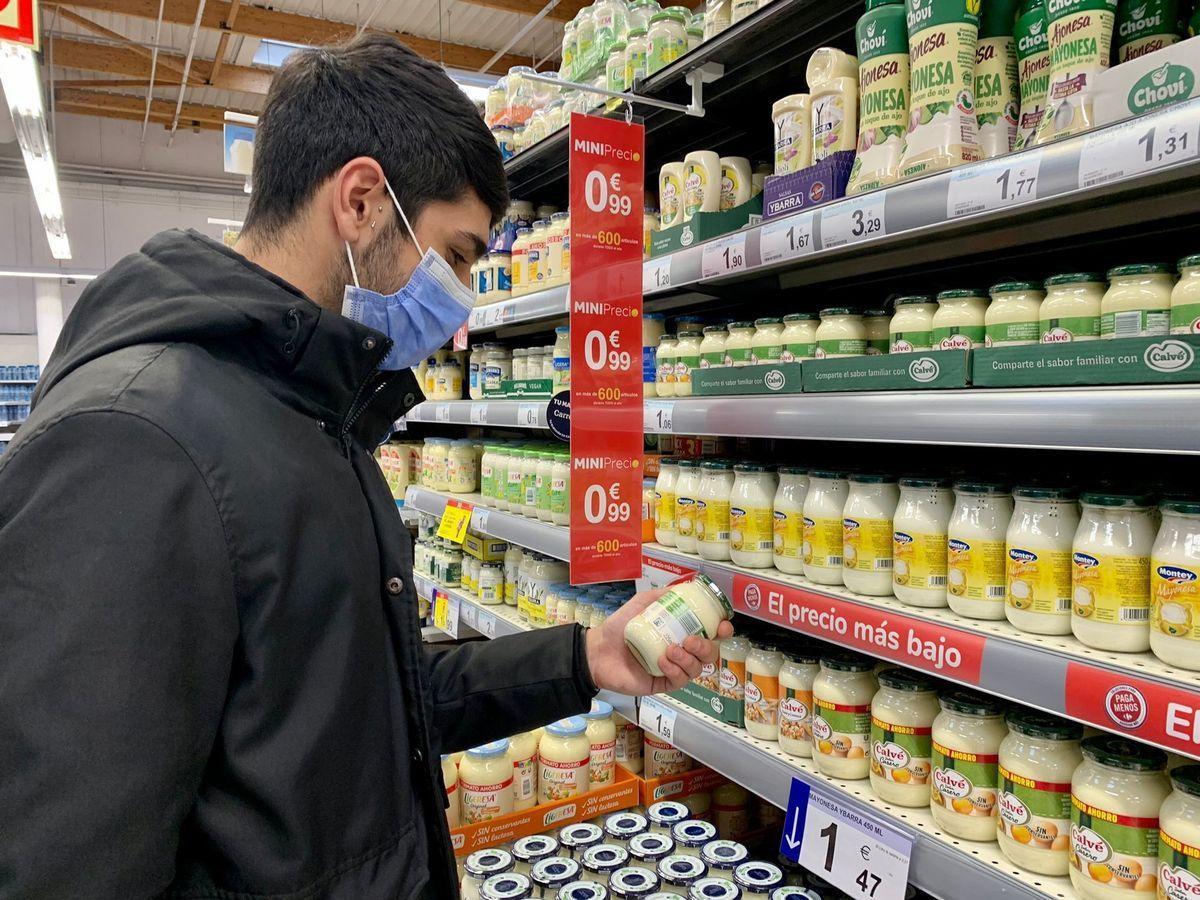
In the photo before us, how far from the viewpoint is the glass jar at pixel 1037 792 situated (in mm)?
1162

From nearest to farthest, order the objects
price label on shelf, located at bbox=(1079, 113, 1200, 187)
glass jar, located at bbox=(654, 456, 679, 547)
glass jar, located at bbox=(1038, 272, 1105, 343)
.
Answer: price label on shelf, located at bbox=(1079, 113, 1200, 187), glass jar, located at bbox=(1038, 272, 1105, 343), glass jar, located at bbox=(654, 456, 679, 547)

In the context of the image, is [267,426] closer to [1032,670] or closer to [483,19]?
[1032,670]

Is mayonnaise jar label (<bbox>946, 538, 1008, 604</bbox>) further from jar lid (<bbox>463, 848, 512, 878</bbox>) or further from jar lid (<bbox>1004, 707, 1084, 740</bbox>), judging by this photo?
jar lid (<bbox>463, 848, 512, 878</bbox>)

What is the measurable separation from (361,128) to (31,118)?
520 cm

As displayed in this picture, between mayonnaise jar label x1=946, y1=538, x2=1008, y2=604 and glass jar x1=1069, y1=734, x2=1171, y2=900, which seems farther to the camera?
mayonnaise jar label x1=946, y1=538, x2=1008, y2=604

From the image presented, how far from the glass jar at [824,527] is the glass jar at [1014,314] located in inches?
15.8

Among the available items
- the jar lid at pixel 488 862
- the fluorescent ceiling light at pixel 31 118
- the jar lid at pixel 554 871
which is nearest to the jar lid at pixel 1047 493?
the jar lid at pixel 554 871

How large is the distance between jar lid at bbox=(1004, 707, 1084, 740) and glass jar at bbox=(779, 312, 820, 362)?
70 cm

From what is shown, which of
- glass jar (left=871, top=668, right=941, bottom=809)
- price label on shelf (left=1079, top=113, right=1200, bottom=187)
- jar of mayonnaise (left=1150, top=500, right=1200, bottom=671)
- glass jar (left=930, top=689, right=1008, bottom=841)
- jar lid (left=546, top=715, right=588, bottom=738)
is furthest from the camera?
jar lid (left=546, top=715, right=588, bottom=738)

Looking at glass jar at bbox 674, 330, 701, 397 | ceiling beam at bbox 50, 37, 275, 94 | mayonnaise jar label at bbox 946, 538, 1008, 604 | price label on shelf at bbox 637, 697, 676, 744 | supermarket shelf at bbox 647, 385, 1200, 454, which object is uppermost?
ceiling beam at bbox 50, 37, 275, 94

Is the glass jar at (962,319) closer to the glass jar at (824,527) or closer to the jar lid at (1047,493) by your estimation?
the jar lid at (1047,493)

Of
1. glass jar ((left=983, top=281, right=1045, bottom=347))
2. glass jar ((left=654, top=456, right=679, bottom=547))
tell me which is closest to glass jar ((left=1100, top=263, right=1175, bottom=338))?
glass jar ((left=983, top=281, right=1045, bottom=347))

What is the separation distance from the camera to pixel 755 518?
65.8 inches

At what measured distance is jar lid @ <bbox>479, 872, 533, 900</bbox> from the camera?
1.55 metres
